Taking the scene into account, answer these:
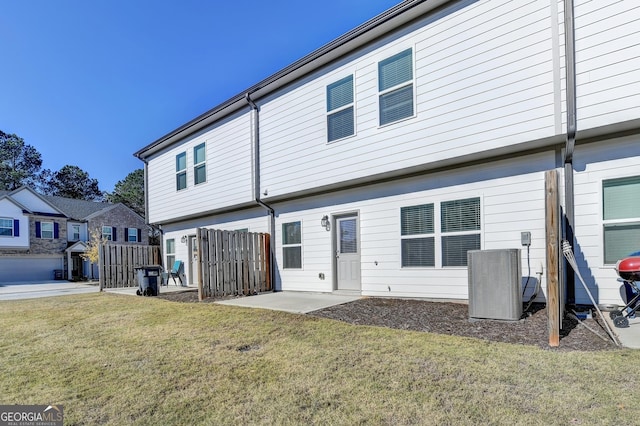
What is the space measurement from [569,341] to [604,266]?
2116 millimetres

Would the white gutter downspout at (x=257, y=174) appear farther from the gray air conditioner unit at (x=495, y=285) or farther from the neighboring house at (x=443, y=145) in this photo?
the gray air conditioner unit at (x=495, y=285)

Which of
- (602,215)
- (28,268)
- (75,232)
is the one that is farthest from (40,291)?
(602,215)

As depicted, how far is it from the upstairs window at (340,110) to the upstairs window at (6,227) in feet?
84.2

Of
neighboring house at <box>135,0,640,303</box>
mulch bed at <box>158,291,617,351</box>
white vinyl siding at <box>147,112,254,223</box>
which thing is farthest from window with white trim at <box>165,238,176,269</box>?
mulch bed at <box>158,291,617,351</box>

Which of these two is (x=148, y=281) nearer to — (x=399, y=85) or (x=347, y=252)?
(x=347, y=252)

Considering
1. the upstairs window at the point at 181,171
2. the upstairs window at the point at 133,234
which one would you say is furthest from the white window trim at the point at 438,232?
the upstairs window at the point at 133,234

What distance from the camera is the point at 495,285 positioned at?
5012 mm

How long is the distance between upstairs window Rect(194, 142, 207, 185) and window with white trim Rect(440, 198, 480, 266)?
8.35 metres

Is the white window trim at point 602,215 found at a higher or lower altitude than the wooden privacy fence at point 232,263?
higher

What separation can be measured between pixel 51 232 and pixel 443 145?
29.2 m

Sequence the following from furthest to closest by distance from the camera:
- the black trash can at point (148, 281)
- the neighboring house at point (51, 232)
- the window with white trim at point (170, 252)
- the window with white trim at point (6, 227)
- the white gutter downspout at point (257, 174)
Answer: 1. the neighboring house at point (51, 232)
2. the window with white trim at point (6, 227)
3. the window with white trim at point (170, 252)
4. the black trash can at point (148, 281)
5. the white gutter downspout at point (257, 174)

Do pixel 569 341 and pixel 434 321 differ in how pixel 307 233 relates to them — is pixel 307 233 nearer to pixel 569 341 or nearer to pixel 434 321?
pixel 434 321

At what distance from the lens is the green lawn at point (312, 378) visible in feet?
8.34

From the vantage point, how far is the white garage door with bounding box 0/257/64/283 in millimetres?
23078
